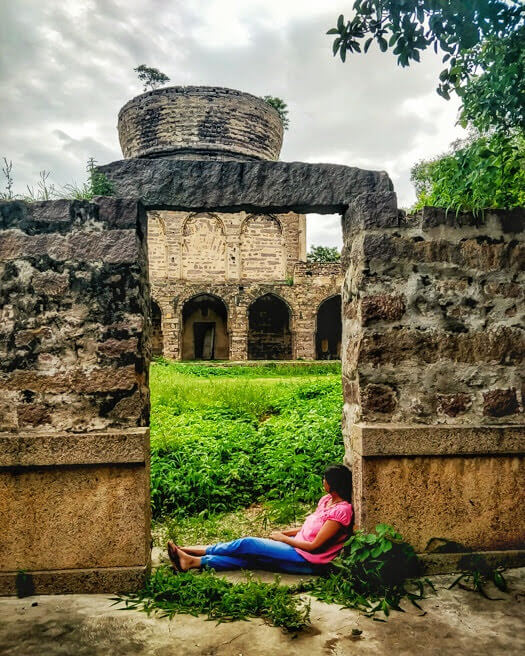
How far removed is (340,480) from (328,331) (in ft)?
70.7

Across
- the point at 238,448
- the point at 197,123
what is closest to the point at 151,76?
the point at 197,123

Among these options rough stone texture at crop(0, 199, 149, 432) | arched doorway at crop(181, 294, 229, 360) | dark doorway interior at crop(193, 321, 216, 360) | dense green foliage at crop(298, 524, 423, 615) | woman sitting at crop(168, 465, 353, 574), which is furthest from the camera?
dark doorway interior at crop(193, 321, 216, 360)

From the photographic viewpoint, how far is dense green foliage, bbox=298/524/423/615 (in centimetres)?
313

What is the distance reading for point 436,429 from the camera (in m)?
3.44

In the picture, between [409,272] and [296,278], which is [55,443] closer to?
[409,272]

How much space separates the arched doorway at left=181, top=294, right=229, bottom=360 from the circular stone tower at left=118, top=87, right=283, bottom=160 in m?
6.18

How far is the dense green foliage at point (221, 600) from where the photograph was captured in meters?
2.89

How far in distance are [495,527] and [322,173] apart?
2.61m

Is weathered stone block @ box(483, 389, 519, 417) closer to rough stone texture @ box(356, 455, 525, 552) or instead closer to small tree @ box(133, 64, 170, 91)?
rough stone texture @ box(356, 455, 525, 552)

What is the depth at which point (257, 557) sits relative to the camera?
3.57 meters

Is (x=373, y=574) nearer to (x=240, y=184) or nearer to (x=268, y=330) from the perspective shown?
(x=240, y=184)

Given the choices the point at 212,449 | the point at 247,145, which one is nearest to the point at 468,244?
the point at 212,449

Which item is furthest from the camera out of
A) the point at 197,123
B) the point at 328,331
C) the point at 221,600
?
the point at 328,331

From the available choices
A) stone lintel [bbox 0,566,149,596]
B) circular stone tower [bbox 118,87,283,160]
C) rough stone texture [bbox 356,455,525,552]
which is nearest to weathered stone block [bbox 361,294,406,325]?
rough stone texture [bbox 356,455,525,552]
